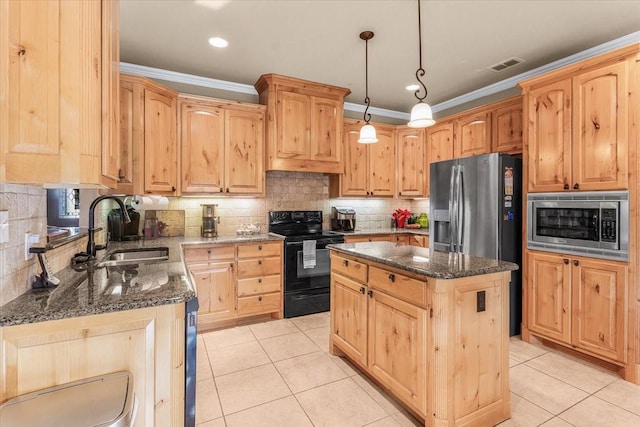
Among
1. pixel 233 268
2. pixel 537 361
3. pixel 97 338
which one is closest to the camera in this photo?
pixel 97 338

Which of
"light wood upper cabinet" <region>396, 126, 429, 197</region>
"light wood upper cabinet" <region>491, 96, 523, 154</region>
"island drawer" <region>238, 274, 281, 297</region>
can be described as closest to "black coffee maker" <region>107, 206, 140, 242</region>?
"island drawer" <region>238, 274, 281, 297</region>

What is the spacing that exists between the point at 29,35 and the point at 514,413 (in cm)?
300

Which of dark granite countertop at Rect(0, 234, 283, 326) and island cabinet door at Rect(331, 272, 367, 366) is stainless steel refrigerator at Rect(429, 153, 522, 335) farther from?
dark granite countertop at Rect(0, 234, 283, 326)

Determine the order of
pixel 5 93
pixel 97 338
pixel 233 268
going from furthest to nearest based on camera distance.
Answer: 1. pixel 233 268
2. pixel 97 338
3. pixel 5 93

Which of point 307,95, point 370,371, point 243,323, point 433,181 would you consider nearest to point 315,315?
point 243,323

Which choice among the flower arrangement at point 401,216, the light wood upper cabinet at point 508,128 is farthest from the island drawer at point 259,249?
the light wood upper cabinet at point 508,128

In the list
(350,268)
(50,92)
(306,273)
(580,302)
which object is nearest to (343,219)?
(306,273)

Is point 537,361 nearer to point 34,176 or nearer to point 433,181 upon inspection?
point 433,181

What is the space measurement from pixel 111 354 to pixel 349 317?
1.64 metres

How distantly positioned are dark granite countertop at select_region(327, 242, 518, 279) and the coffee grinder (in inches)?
68.6

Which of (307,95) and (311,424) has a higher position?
(307,95)

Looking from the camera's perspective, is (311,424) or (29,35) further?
(311,424)


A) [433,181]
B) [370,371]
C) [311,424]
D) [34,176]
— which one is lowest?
[311,424]

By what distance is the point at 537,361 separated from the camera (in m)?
2.67
